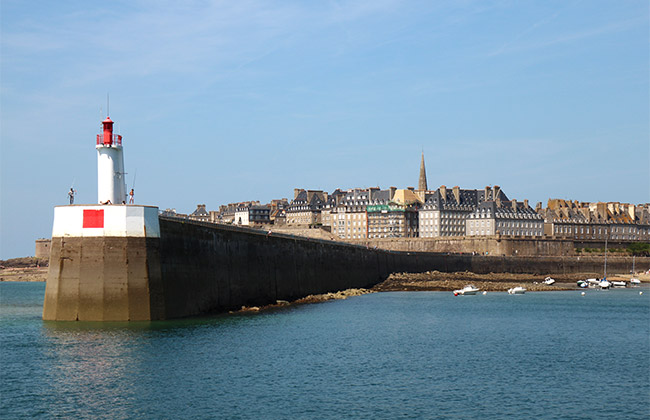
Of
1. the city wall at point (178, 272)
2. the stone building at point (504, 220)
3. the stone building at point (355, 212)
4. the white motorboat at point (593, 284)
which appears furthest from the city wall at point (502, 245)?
the city wall at point (178, 272)

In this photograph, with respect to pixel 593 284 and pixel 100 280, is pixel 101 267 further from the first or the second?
pixel 593 284

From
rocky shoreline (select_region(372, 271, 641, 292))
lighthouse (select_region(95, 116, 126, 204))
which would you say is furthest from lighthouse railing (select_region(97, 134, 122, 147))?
rocky shoreline (select_region(372, 271, 641, 292))

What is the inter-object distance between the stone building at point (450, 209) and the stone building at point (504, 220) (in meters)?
5.65

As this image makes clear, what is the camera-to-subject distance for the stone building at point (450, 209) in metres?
166

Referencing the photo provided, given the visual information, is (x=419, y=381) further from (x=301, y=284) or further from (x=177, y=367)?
(x=301, y=284)

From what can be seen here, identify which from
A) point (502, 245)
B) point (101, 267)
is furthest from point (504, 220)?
point (101, 267)

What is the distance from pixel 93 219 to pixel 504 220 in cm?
12190

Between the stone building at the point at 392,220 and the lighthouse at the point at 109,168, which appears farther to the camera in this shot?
the stone building at the point at 392,220

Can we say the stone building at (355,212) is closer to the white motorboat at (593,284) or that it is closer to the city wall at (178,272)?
the white motorboat at (593,284)

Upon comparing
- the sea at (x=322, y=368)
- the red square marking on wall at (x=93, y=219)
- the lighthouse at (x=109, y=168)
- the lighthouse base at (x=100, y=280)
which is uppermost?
the lighthouse at (x=109, y=168)

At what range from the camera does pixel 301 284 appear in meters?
68.7

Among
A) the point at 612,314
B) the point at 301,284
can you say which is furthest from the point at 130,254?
the point at 612,314

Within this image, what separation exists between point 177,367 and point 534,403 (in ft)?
44.4

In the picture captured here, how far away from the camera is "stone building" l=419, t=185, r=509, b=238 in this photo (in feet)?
544
